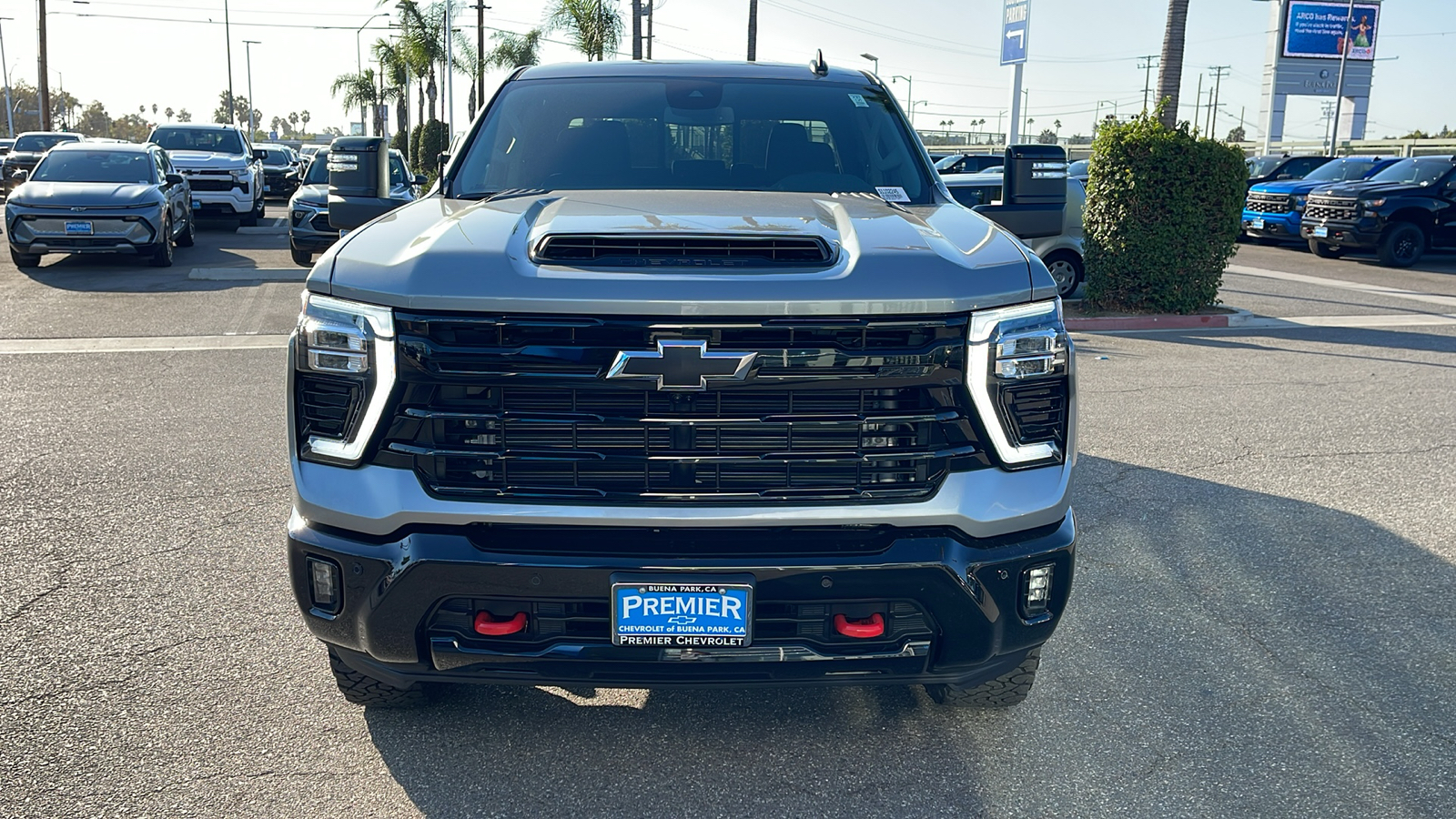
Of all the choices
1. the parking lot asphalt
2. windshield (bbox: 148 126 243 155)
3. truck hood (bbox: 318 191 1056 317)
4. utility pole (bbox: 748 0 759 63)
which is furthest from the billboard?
truck hood (bbox: 318 191 1056 317)

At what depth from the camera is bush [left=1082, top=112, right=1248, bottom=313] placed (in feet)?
40.7

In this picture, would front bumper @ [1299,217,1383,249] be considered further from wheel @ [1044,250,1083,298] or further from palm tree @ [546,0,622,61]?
palm tree @ [546,0,622,61]

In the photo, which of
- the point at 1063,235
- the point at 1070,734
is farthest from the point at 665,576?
the point at 1063,235

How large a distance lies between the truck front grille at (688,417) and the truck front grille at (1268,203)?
21.8 meters

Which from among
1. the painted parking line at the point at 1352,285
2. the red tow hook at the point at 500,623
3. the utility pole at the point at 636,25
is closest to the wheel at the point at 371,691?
the red tow hook at the point at 500,623

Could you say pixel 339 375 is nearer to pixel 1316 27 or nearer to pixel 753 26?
pixel 753 26

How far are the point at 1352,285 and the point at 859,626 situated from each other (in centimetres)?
1641

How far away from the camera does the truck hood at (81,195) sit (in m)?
15.5

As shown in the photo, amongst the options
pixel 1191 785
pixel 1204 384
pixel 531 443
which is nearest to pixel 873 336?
pixel 531 443

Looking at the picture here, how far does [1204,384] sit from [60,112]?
140671 mm

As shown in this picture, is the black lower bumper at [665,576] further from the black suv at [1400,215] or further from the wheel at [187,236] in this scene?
the black suv at [1400,215]

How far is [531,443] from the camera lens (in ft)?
9.52

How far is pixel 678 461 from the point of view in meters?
2.90

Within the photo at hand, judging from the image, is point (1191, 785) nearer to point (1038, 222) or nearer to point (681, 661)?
point (681, 661)
